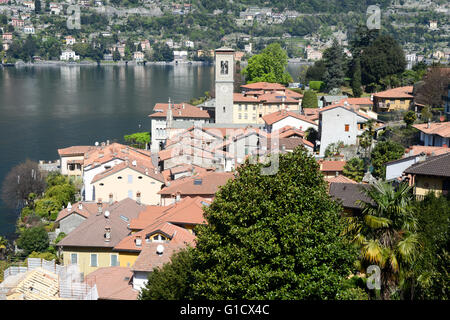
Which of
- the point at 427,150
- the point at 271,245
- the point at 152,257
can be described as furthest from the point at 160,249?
the point at 427,150

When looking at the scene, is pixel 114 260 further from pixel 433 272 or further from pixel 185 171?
pixel 433 272

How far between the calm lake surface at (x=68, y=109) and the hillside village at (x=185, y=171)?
16.8ft

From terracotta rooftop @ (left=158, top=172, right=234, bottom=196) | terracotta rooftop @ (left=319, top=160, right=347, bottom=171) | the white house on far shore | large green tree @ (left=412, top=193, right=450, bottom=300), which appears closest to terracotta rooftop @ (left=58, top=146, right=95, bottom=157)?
terracotta rooftop @ (left=158, top=172, right=234, bottom=196)

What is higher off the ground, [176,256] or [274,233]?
[274,233]

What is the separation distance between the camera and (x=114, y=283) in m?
12.4

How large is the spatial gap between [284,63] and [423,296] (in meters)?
40.5

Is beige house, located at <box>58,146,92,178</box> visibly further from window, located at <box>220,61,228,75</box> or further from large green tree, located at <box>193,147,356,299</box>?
large green tree, located at <box>193,147,356,299</box>

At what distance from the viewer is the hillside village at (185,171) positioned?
12.8 meters

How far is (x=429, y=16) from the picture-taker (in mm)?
136875

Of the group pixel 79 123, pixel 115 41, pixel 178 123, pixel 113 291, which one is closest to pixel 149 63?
pixel 115 41

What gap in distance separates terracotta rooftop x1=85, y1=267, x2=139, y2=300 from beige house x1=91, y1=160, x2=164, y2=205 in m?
8.28

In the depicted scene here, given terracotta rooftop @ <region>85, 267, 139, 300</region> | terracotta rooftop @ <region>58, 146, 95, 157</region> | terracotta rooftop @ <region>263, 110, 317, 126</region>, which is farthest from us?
terracotta rooftop @ <region>58, 146, 95, 157</region>

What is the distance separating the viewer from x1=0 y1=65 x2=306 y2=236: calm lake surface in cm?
3916

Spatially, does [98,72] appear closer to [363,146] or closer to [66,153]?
[66,153]
